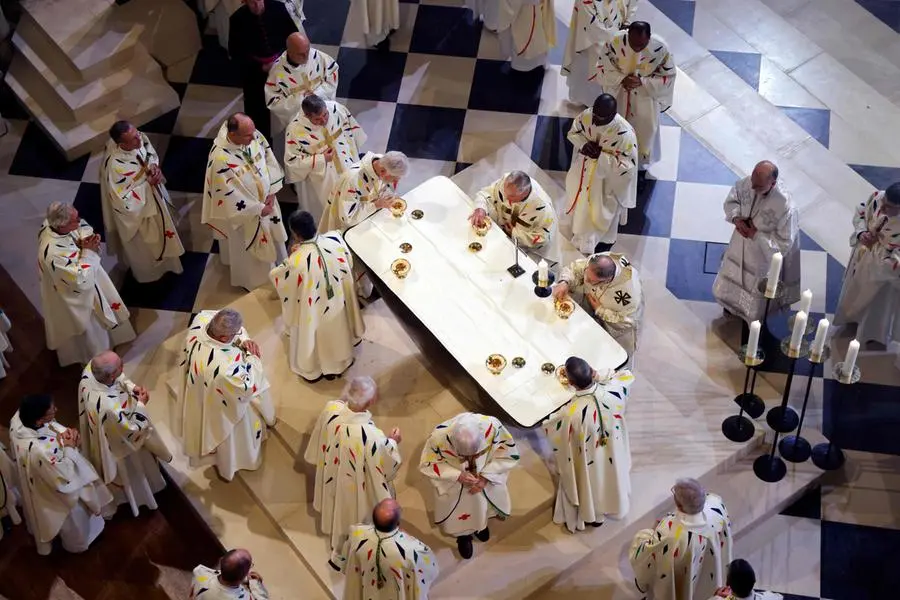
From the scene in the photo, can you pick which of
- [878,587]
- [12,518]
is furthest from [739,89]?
[12,518]

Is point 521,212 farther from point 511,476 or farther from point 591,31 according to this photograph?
point 591,31

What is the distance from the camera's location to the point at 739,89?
36.4ft

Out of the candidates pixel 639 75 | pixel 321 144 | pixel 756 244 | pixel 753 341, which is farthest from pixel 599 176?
pixel 753 341

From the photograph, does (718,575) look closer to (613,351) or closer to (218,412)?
(613,351)

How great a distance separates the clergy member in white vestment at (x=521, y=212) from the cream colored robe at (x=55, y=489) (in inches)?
113

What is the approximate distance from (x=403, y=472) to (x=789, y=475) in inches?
96.1

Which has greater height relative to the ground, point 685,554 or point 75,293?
point 75,293

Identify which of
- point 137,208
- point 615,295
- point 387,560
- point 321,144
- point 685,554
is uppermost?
point 321,144

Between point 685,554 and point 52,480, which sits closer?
point 685,554

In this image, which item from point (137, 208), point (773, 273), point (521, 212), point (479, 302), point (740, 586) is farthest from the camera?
point (137, 208)

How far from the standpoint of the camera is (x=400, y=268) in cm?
867

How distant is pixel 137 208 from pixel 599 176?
3.16m

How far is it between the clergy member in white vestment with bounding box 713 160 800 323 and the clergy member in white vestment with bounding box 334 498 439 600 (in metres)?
3.03

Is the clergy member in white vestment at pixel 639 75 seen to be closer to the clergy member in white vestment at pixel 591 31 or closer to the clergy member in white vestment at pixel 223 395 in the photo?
the clergy member in white vestment at pixel 591 31
